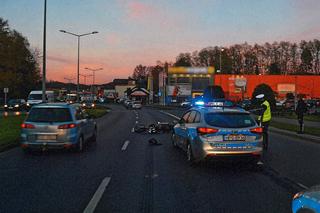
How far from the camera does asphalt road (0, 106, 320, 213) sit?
626 cm

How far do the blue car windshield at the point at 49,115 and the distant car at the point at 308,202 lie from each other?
29.4ft

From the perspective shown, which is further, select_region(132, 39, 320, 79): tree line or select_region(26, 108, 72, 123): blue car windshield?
select_region(132, 39, 320, 79): tree line

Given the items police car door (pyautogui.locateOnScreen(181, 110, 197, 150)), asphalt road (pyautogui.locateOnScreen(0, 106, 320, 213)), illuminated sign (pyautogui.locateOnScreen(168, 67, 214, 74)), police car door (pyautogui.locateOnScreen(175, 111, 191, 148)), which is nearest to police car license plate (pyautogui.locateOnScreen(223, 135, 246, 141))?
asphalt road (pyautogui.locateOnScreen(0, 106, 320, 213))

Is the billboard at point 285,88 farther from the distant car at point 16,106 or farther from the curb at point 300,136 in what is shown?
the curb at point 300,136

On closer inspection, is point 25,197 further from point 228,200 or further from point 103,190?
point 228,200

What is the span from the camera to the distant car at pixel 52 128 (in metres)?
11.6

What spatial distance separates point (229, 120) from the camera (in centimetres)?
970

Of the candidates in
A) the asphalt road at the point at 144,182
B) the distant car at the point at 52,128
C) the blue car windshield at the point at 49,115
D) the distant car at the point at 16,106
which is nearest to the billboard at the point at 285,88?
the distant car at the point at 16,106

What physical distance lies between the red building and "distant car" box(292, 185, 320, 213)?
8358 centimetres

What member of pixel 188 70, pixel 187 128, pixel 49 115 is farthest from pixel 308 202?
pixel 188 70

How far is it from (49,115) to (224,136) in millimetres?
5453

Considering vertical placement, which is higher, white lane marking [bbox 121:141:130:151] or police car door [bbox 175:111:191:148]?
police car door [bbox 175:111:191:148]

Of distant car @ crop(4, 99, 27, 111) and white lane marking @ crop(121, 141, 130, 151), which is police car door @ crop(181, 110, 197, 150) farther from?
distant car @ crop(4, 99, 27, 111)

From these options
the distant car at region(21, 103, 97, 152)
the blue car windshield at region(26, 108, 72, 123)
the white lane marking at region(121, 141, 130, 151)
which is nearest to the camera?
the distant car at region(21, 103, 97, 152)
